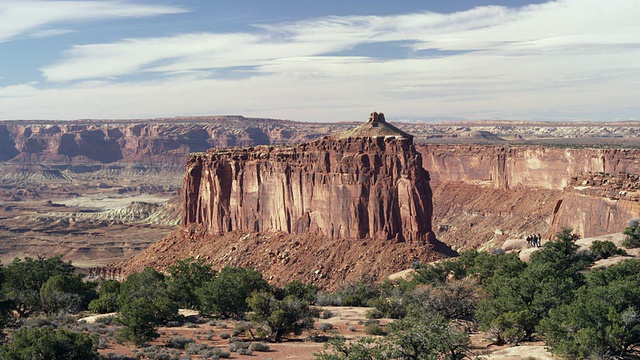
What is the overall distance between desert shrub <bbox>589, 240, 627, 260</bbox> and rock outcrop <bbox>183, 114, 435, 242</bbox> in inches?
1082

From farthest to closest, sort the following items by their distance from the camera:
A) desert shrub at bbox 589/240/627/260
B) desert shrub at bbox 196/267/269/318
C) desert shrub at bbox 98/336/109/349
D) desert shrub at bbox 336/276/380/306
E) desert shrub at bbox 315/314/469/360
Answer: desert shrub at bbox 336/276/380/306
desert shrub at bbox 589/240/627/260
desert shrub at bbox 196/267/269/318
desert shrub at bbox 98/336/109/349
desert shrub at bbox 315/314/469/360

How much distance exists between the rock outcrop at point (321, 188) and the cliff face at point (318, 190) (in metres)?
0.11

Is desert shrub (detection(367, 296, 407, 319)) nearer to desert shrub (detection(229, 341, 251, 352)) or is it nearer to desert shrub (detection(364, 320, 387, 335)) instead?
desert shrub (detection(364, 320, 387, 335))

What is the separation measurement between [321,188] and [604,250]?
39.3m

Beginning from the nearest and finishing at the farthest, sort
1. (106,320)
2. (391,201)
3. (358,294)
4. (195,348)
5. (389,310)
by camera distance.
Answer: (195,348)
(106,320)
(389,310)
(358,294)
(391,201)

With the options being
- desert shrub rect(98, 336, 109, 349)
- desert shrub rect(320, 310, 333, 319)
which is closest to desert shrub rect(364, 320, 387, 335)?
desert shrub rect(320, 310, 333, 319)

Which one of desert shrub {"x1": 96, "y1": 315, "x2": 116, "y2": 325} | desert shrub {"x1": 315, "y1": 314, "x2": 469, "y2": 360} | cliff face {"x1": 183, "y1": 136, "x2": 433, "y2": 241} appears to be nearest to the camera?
desert shrub {"x1": 315, "y1": 314, "x2": 469, "y2": 360}

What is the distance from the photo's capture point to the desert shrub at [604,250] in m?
51.9

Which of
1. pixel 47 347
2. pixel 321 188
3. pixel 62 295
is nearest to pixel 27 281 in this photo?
pixel 62 295

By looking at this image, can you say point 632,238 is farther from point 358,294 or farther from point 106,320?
point 106,320

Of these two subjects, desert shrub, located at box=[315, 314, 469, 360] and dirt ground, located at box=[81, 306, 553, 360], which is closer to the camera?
desert shrub, located at box=[315, 314, 469, 360]

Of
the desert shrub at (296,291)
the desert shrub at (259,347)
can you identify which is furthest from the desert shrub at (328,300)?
the desert shrub at (259,347)

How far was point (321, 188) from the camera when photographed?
85625mm

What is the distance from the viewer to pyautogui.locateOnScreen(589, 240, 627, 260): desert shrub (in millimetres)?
51875
